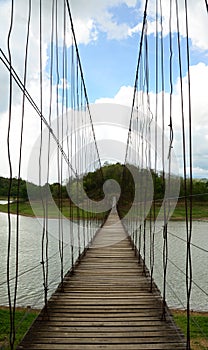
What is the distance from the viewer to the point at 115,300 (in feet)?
5.92

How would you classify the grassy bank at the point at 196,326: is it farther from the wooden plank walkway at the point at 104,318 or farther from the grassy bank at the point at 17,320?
the grassy bank at the point at 17,320

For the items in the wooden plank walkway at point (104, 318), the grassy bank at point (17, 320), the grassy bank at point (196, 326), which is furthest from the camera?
the grassy bank at point (17, 320)

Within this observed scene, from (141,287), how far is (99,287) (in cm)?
23

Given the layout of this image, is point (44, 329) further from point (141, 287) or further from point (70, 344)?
point (141, 287)

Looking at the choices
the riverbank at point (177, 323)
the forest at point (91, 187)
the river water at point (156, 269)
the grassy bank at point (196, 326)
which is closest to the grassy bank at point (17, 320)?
the riverbank at point (177, 323)

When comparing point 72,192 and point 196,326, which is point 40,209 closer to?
point 72,192

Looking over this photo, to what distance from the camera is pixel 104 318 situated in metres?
1.52

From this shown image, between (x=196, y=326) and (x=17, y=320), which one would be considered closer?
(x=196, y=326)

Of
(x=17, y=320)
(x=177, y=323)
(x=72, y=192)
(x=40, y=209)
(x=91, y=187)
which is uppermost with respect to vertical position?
(x=91, y=187)

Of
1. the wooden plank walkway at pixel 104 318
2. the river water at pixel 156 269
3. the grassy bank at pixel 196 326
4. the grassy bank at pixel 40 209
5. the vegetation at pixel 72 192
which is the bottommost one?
the grassy bank at pixel 196 326

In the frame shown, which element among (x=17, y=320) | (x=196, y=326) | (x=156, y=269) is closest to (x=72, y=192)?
(x=156, y=269)

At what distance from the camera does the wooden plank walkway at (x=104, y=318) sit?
1.25 m

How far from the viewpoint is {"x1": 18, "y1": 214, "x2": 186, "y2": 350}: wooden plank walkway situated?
49.2 inches

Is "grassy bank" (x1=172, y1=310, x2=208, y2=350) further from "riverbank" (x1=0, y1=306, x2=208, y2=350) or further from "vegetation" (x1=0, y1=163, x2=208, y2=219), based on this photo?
"vegetation" (x1=0, y1=163, x2=208, y2=219)
